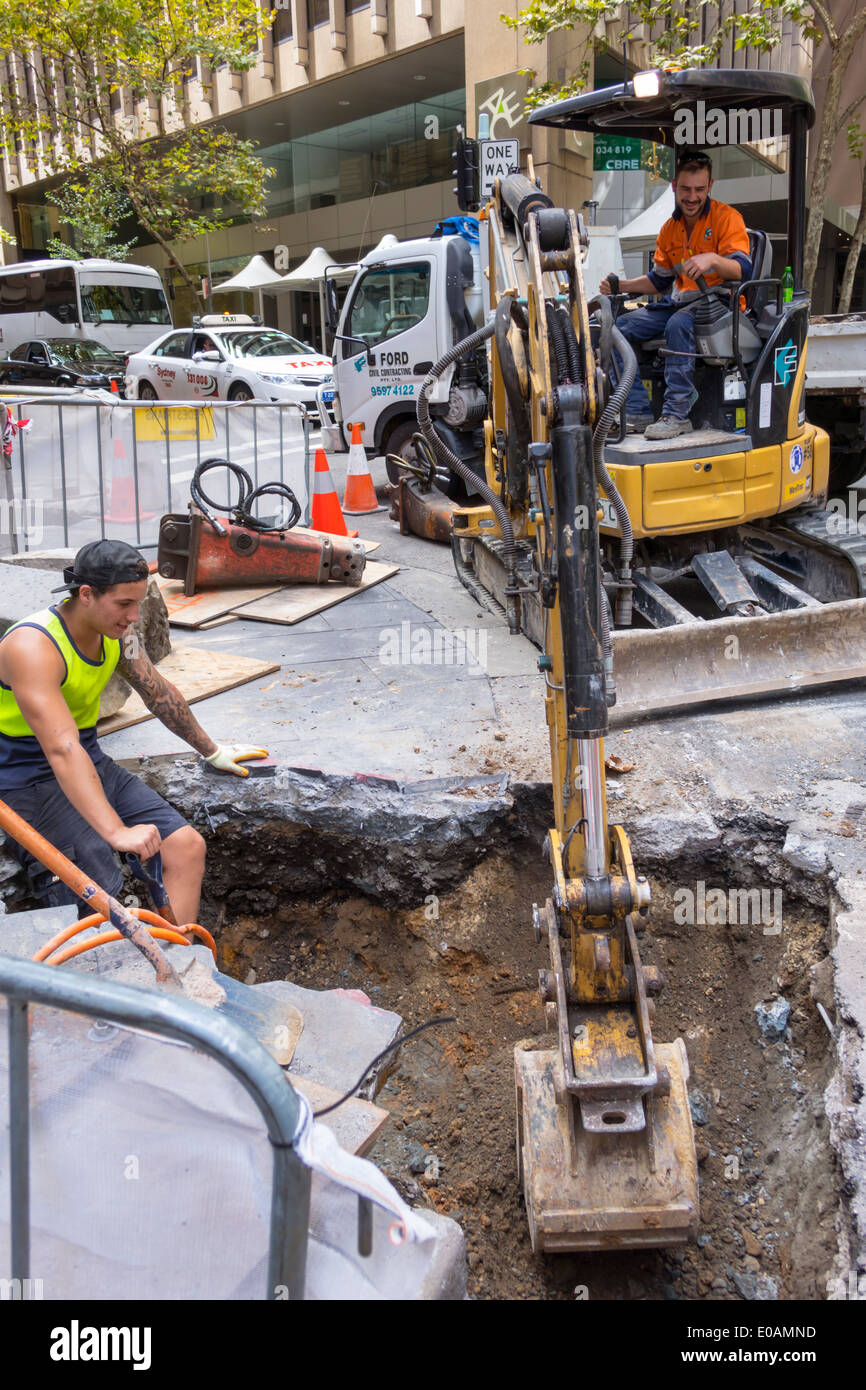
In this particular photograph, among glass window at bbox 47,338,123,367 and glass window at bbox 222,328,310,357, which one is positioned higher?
glass window at bbox 47,338,123,367

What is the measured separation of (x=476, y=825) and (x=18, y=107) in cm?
2804

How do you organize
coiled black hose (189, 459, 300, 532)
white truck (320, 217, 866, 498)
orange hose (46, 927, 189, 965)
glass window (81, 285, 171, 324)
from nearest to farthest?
orange hose (46, 927, 189, 965)
coiled black hose (189, 459, 300, 532)
white truck (320, 217, 866, 498)
glass window (81, 285, 171, 324)

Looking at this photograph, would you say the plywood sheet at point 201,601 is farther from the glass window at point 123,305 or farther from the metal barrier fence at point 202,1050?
the glass window at point 123,305

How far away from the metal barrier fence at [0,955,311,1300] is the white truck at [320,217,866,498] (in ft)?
23.2

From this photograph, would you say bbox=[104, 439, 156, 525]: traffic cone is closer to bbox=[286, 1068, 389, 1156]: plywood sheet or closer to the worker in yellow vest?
the worker in yellow vest

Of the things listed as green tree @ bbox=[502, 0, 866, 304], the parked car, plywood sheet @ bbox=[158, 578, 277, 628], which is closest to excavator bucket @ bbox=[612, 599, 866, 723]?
plywood sheet @ bbox=[158, 578, 277, 628]

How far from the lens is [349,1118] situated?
2.32m

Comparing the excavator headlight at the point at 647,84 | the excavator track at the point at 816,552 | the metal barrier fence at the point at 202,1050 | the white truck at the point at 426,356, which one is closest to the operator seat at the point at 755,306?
the excavator headlight at the point at 647,84

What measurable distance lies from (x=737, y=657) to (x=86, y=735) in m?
3.29

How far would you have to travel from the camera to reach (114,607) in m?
3.49

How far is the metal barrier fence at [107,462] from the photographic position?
7.69 metres

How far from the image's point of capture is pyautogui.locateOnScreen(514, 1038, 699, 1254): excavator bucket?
2.56m

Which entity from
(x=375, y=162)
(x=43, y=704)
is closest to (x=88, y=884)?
(x=43, y=704)
